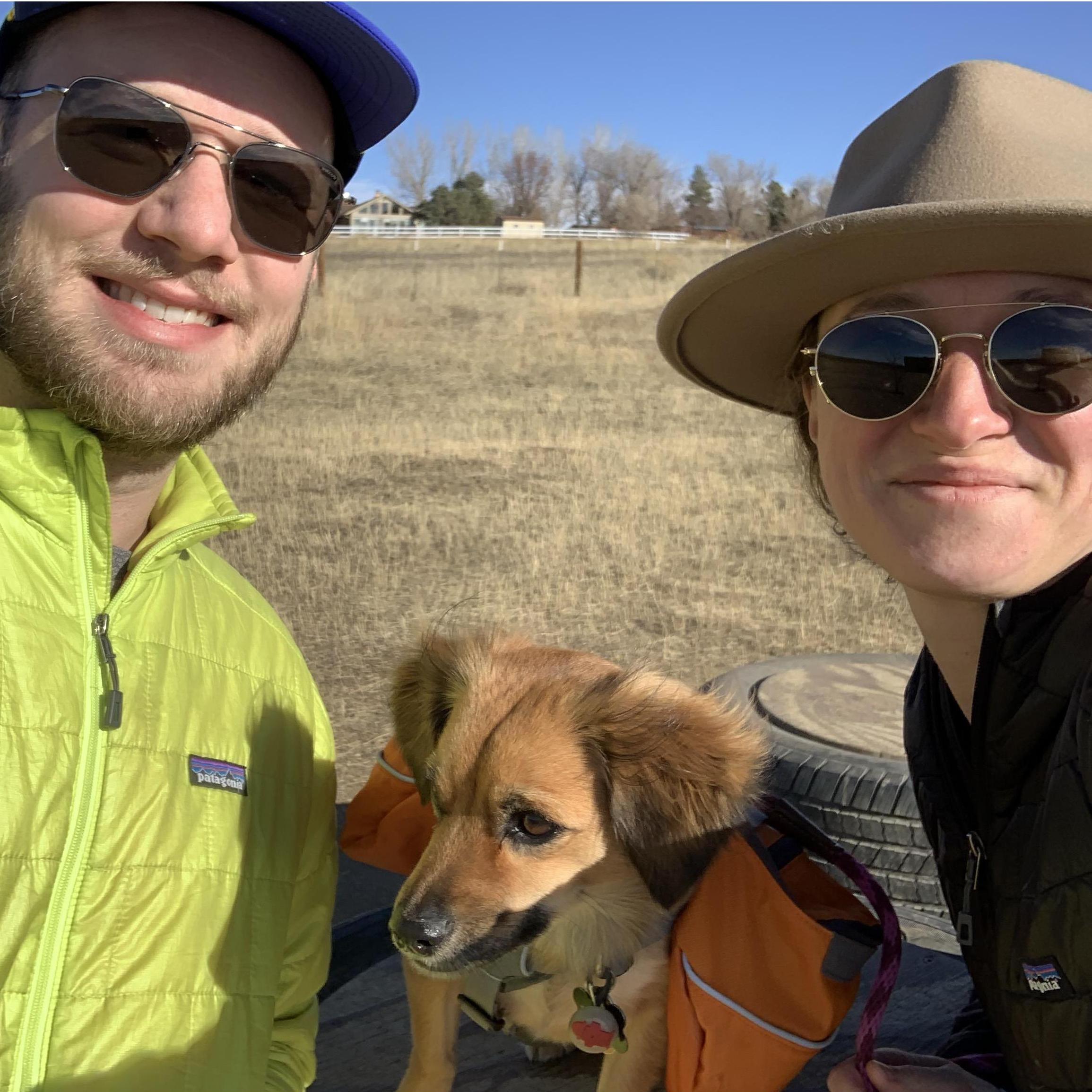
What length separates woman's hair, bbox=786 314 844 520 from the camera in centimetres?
198

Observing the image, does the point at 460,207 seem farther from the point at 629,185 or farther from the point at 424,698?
the point at 424,698

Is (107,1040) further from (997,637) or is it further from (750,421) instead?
(750,421)

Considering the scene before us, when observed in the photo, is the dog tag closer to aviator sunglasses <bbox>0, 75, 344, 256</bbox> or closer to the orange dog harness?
the orange dog harness

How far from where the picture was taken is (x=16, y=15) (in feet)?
6.03

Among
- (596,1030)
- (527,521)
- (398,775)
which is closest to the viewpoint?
(596,1030)

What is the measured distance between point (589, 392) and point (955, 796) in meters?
12.2

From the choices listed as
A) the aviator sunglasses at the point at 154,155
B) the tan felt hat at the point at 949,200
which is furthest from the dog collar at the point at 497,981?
the aviator sunglasses at the point at 154,155

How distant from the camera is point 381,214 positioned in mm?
78000

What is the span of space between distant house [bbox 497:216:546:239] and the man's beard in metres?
48.4

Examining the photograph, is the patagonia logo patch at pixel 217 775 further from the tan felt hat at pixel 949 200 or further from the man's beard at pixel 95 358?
the tan felt hat at pixel 949 200

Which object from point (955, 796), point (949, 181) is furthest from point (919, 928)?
point (949, 181)

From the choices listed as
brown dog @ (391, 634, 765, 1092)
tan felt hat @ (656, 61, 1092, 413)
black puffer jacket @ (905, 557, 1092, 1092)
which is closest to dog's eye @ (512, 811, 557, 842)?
brown dog @ (391, 634, 765, 1092)

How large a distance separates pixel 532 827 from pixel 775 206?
184 ft

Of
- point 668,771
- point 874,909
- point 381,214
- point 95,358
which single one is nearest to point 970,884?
point 874,909
